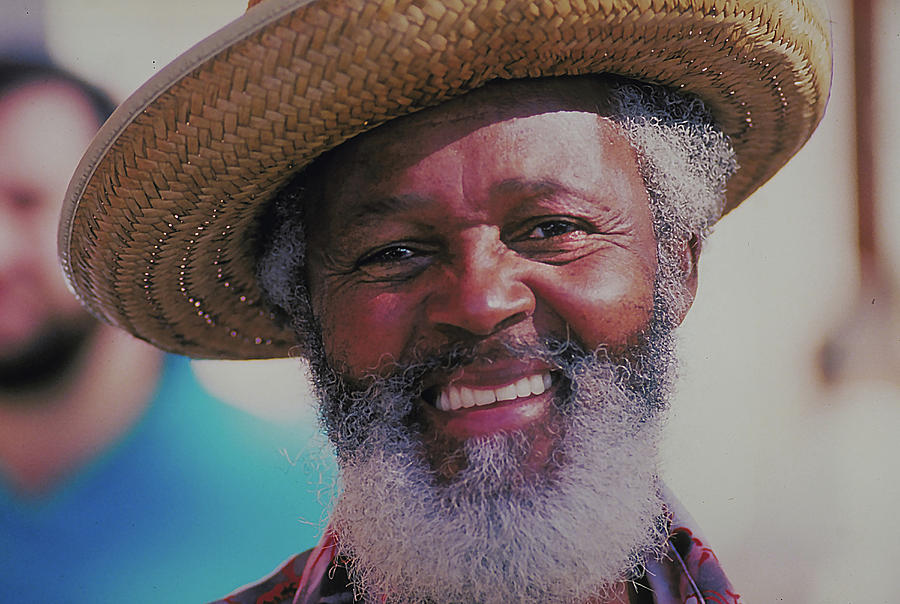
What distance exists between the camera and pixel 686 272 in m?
2.07

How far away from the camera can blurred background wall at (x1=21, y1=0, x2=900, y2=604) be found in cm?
335

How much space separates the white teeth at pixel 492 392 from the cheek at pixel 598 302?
119 mm

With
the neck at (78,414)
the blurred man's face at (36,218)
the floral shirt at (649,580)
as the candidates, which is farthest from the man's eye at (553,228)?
the blurred man's face at (36,218)

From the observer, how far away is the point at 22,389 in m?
3.19

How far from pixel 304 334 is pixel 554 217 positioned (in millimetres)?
760

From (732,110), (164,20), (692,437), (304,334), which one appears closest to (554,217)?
(732,110)

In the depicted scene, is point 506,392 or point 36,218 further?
point 36,218

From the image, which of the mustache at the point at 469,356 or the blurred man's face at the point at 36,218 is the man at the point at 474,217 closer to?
the mustache at the point at 469,356

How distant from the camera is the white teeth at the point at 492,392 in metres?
1.71

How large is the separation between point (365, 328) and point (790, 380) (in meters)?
2.24

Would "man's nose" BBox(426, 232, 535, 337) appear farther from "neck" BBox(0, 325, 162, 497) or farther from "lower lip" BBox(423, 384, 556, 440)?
"neck" BBox(0, 325, 162, 497)

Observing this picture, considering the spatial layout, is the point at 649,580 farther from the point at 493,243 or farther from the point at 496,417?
the point at 493,243

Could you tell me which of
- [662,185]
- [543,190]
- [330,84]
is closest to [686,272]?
[662,185]

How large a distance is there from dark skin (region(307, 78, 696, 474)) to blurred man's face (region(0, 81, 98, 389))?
6.16ft
